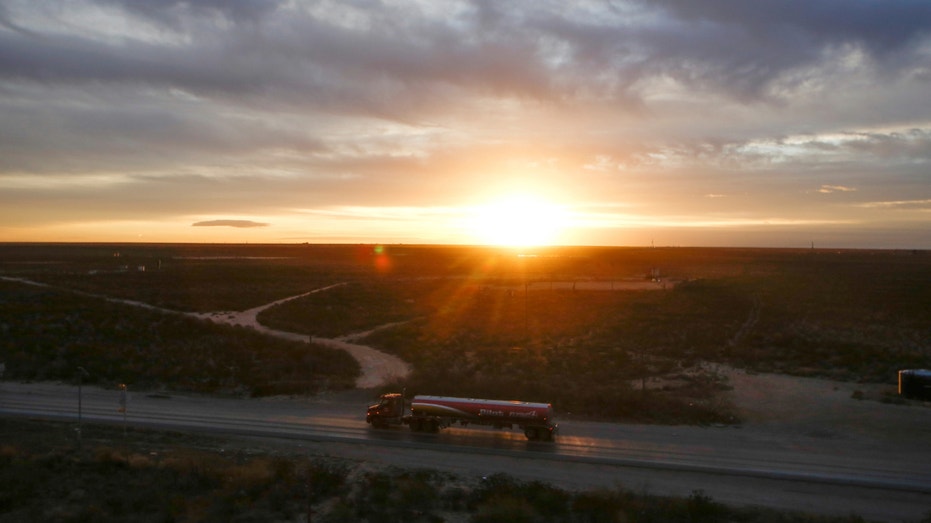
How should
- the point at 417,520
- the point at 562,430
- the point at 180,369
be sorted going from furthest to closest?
1. the point at 180,369
2. the point at 562,430
3. the point at 417,520

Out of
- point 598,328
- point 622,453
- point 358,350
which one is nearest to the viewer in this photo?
point 622,453

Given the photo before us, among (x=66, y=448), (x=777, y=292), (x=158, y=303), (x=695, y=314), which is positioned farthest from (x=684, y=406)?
(x=777, y=292)

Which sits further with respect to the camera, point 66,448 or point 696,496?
point 66,448

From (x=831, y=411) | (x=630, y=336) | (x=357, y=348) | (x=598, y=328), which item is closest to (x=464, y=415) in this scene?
(x=831, y=411)

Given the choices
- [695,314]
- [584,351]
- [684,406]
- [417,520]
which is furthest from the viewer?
[695,314]

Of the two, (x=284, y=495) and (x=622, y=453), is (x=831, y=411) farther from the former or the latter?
(x=284, y=495)

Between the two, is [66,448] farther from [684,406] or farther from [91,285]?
[91,285]
